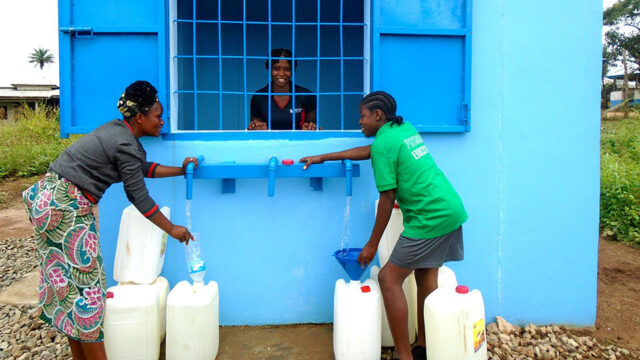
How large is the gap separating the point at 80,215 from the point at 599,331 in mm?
3405

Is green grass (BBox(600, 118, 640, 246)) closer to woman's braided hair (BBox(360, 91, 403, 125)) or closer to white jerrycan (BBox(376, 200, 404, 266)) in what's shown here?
white jerrycan (BBox(376, 200, 404, 266))

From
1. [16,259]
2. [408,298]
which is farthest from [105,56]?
[16,259]

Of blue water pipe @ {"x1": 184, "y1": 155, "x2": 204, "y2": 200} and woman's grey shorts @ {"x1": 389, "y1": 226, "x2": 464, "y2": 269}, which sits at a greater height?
blue water pipe @ {"x1": 184, "y1": 155, "x2": 204, "y2": 200}

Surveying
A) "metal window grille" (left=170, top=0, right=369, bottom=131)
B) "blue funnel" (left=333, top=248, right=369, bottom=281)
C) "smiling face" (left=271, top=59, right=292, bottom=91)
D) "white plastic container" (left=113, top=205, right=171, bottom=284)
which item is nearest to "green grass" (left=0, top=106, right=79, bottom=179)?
"metal window grille" (left=170, top=0, right=369, bottom=131)

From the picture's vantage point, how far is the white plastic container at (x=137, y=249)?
2.68 meters

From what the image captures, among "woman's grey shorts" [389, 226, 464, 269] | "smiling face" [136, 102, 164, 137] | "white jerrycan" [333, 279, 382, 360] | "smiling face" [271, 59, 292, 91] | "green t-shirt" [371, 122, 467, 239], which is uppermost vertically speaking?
"smiling face" [271, 59, 292, 91]

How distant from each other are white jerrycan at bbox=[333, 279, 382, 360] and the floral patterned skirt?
4.16ft

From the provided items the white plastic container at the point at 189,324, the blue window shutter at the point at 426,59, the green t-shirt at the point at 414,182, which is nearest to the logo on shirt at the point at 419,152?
the green t-shirt at the point at 414,182

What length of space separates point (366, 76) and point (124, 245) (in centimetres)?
187

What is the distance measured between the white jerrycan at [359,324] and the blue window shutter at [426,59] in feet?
3.75

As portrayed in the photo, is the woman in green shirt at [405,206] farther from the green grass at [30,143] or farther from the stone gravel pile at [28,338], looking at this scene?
the green grass at [30,143]

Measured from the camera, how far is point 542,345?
3008 mm

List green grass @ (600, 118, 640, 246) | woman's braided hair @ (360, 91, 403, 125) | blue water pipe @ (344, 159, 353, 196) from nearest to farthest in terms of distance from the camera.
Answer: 1. woman's braided hair @ (360, 91, 403, 125)
2. blue water pipe @ (344, 159, 353, 196)
3. green grass @ (600, 118, 640, 246)

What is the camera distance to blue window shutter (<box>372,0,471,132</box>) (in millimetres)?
2982
